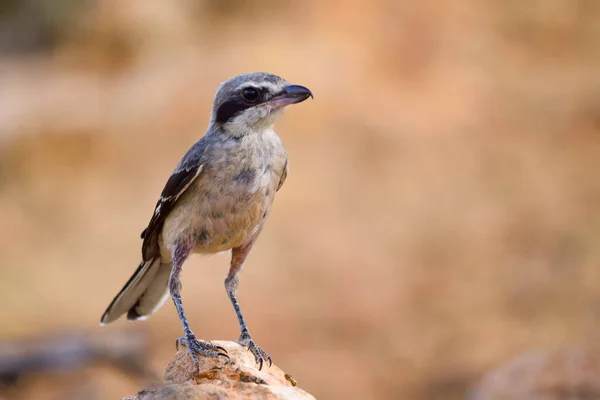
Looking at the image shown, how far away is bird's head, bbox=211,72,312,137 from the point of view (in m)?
6.17

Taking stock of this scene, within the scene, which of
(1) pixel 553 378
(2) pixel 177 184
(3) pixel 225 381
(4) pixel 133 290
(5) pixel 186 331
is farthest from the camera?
(1) pixel 553 378

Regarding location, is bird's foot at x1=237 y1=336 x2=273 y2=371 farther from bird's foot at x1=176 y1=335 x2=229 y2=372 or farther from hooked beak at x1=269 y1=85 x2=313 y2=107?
hooked beak at x1=269 y1=85 x2=313 y2=107

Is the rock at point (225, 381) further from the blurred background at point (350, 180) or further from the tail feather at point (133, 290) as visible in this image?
the blurred background at point (350, 180)

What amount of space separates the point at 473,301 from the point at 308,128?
5176mm

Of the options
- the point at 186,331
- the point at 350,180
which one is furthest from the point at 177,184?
the point at 350,180

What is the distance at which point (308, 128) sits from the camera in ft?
59.6

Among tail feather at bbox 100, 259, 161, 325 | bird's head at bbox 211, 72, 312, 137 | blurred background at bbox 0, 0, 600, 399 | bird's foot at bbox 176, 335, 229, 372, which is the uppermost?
blurred background at bbox 0, 0, 600, 399

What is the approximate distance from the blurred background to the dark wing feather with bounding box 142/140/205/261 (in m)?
6.12

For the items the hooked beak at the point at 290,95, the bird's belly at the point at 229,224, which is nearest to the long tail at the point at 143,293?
the bird's belly at the point at 229,224

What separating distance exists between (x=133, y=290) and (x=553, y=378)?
3877 millimetres

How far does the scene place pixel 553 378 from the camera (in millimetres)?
7711

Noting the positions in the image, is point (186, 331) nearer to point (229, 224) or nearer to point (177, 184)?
point (229, 224)

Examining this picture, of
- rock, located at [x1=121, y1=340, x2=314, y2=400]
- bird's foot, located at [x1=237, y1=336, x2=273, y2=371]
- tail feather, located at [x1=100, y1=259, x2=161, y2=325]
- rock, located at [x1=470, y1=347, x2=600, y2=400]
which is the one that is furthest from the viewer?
rock, located at [x1=470, y1=347, x2=600, y2=400]

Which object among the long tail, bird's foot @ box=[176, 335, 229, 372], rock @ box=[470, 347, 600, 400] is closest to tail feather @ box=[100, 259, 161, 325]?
the long tail
